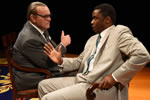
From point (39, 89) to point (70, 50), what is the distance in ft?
15.7

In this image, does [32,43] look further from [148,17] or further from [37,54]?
[148,17]

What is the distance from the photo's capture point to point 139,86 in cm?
373

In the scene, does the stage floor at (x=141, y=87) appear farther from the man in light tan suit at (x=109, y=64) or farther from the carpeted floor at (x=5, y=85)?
the carpeted floor at (x=5, y=85)

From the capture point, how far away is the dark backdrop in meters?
5.76

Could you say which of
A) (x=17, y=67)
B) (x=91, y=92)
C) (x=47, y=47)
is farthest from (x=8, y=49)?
(x=91, y=92)

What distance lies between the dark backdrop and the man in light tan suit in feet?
13.5

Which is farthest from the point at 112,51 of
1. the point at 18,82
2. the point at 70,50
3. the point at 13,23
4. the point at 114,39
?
the point at 13,23

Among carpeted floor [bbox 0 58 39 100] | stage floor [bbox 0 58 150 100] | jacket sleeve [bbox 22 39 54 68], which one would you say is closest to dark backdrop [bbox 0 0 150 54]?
stage floor [bbox 0 58 150 100]

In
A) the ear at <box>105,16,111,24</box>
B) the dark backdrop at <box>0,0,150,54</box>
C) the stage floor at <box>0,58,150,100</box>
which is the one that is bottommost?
the stage floor at <box>0,58,150,100</box>

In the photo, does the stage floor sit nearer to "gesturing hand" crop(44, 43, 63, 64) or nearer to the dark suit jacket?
"gesturing hand" crop(44, 43, 63, 64)

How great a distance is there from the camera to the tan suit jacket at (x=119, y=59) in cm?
160

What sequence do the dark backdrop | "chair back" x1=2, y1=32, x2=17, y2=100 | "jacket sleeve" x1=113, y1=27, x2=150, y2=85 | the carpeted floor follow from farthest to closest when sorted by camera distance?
the dark backdrop
the carpeted floor
"chair back" x1=2, y1=32, x2=17, y2=100
"jacket sleeve" x1=113, y1=27, x2=150, y2=85

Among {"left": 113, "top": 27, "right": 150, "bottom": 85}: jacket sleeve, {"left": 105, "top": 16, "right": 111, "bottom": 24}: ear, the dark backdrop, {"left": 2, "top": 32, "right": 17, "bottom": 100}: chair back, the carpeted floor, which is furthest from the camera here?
the dark backdrop

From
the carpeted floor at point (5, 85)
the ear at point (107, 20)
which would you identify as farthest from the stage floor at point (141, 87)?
the carpeted floor at point (5, 85)
